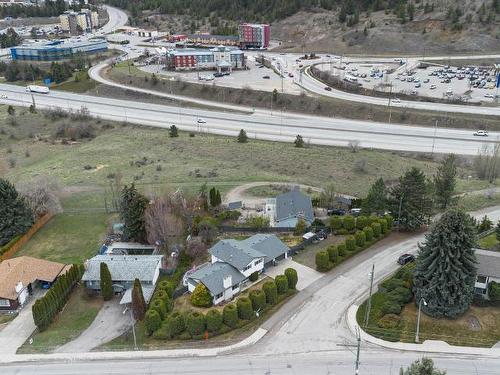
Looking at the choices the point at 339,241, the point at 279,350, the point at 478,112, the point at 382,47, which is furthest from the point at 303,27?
the point at 279,350

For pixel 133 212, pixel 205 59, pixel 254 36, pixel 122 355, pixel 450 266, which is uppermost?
pixel 254 36

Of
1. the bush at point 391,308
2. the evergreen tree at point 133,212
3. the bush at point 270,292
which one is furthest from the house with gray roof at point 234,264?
the bush at point 391,308

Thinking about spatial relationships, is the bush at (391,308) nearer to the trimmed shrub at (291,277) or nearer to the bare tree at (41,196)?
the trimmed shrub at (291,277)

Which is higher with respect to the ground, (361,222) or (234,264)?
(234,264)

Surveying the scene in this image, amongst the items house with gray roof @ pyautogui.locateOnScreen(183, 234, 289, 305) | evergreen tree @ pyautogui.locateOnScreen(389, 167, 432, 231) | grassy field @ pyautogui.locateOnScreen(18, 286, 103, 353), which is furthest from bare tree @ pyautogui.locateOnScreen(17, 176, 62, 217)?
evergreen tree @ pyautogui.locateOnScreen(389, 167, 432, 231)

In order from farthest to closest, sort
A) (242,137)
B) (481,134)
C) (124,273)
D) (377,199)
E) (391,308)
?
(481,134)
(242,137)
(377,199)
(124,273)
(391,308)

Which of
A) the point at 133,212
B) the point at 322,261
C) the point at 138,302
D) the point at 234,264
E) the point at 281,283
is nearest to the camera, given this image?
the point at 138,302

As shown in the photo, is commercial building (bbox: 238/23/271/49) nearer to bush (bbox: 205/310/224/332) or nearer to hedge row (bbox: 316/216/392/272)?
hedge row (bbox: 316/216/392/272)

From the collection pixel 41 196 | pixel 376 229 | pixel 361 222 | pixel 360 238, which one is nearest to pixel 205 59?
pixel 41 196

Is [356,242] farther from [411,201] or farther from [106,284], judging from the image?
[106,284]
